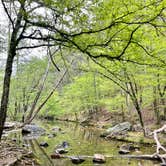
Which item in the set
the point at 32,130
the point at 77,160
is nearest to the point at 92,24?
the point at 77,160

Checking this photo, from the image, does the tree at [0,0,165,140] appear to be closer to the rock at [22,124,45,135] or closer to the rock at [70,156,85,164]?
the rock at [70,156,85,164]

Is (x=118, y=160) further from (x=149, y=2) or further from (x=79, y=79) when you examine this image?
(x=79, y=79)

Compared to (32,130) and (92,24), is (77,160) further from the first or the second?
(32,130)

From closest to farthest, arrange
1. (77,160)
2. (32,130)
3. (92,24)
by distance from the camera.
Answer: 1. (92,24)
2. (77,160)
3. (32,130)

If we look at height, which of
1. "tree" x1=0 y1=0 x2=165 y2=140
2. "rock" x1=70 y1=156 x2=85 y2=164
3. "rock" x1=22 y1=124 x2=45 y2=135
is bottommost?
"rock" x1=70 y1=156 x2=85 y2=164

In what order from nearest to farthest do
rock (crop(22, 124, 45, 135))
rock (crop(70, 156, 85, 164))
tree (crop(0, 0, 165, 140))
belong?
tree (crop(0, 0, 165, 140))
rock (crop(70, 156, 85, 164))
rock (crop(22, 124, 45, 135))

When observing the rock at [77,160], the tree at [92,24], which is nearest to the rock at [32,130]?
the rock at [77,160]

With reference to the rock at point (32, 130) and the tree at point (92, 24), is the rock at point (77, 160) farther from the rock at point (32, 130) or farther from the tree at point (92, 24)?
the rock at point (32, 130)

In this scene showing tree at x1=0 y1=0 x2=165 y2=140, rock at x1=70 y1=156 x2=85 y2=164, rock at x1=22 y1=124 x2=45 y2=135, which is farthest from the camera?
rock at x1=22 y1=124 x2=45 y2=135

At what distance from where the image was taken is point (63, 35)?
20.4 feet

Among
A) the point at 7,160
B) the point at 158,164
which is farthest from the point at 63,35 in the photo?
the point at 158,164

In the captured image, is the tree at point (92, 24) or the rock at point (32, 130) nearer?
the tree at point (92, 24)

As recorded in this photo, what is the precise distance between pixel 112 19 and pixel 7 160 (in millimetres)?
5533

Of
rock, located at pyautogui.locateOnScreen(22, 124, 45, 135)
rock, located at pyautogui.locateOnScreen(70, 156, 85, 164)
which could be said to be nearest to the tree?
rock, located at pyautogui.locateOnScreen(70, 156, 85, 164)
